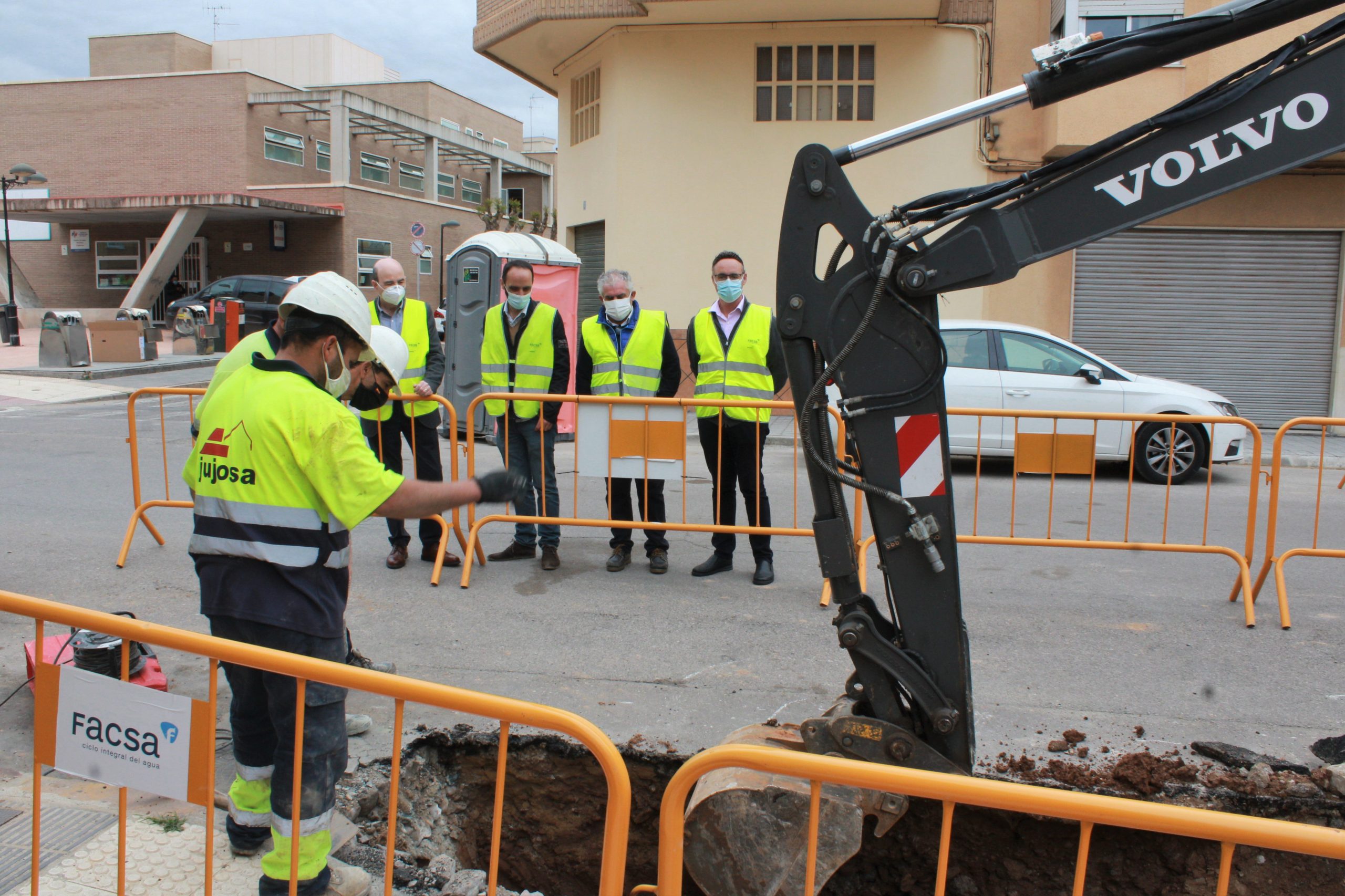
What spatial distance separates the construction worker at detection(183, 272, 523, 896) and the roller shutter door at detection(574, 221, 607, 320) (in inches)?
504

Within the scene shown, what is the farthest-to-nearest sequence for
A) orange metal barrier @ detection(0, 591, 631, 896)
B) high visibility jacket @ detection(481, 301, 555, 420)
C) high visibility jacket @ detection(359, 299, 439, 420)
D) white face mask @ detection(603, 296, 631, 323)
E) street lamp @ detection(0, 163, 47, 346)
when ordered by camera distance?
Result: street lamp @ detection(0, 163, 47, 346) → high visibility jacket @ detection(481, 301, 555, 420) → white face mask @ detection(603, 296, 631, 323) → high visibility jacket @ detection(359, 299, 439, 420) → orange metal barrier @ detection(0, 591, 631, 896)

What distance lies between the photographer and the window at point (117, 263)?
34.8 metres

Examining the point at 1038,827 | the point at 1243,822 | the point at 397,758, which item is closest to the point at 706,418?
the point at 1038,827

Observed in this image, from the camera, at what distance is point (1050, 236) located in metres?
2.76

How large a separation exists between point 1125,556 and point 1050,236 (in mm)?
5094

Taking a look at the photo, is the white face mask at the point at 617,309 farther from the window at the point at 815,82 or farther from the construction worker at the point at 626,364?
the window at the point at 815,82

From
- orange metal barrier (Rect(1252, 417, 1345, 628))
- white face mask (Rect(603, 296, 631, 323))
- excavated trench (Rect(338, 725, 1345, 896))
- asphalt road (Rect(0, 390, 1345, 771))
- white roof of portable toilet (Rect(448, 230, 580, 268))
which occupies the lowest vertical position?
excavated trench (Rect(338, 725, 1345, 896))

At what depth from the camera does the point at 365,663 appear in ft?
15.1

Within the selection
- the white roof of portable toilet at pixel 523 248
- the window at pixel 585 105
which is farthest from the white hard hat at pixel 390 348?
the window at pixel 585 105

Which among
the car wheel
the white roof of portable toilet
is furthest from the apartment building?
the car wheel

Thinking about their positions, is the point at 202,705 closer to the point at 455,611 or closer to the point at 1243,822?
the point at 1243,822

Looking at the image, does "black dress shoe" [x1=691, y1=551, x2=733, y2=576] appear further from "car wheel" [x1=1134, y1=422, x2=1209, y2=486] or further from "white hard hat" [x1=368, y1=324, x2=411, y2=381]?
"car wheel" [x1=1134, y1=422, x2=1209, y2=486]

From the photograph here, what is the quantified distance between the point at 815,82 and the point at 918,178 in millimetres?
2036

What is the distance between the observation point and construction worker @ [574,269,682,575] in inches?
259
